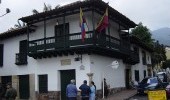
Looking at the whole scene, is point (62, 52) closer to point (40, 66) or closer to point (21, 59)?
point (40, 66)

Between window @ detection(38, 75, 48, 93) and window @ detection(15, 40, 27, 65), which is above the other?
window @ detection(15, 40, 27, 65)

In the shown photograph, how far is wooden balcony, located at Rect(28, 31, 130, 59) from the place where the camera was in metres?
21.9

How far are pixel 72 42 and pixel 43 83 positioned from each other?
5236mm

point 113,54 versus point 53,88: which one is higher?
point 113,54

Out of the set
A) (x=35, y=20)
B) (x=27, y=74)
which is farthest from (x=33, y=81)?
(x=35, y=20)

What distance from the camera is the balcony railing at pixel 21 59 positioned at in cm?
2736

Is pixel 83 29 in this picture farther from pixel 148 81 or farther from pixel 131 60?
pixel 131 60

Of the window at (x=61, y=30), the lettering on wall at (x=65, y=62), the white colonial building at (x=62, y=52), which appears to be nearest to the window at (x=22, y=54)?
the white colonial building at (x=62, y=52)

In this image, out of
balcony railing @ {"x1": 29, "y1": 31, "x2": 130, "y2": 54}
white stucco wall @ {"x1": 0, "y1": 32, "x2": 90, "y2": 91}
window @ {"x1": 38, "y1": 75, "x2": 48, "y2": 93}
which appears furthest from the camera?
window @ {"x1": 38, "y1": 75, "x2": 48, "y2": 93}

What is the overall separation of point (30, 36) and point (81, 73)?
6.99 metres

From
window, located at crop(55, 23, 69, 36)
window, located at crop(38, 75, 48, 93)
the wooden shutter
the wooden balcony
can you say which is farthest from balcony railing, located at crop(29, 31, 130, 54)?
window, located at crop(38, 75, 48, 93)

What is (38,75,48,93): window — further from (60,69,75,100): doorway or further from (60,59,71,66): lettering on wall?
(60,59,71,66): lettering on wall

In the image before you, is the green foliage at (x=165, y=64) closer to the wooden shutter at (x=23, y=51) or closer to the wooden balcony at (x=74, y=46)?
the wooden balcony at (x=74, y=46)

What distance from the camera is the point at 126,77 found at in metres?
→ 31.1
